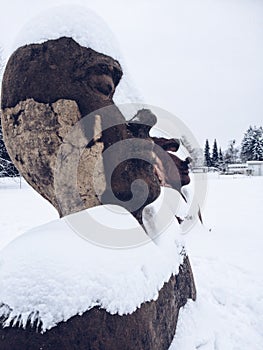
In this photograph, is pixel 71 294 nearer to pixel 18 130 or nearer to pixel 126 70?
pixel 18 130

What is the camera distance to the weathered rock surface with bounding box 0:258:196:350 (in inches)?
42.5

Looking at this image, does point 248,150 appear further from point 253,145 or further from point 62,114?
point 62,114

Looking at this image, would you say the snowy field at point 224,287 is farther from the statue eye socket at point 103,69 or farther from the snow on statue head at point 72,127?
the statue eye socket at point 103,69

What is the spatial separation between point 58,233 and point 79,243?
5.5 inches

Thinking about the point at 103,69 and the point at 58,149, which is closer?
the point at 58,149

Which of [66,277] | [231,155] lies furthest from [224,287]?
[231,155]

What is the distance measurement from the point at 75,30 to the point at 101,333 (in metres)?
1.83

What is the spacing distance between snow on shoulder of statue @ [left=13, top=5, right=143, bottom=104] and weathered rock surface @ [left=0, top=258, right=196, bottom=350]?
55.9 inches

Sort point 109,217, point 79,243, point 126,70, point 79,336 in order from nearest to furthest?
point 79,336 < point 79,243 < point 109,217 < point 126,70

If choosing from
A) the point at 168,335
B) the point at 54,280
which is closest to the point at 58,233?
the point at 54,280

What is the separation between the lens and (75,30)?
184cm

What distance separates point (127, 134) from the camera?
6.30 feet

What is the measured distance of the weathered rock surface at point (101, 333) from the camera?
3.54 feet

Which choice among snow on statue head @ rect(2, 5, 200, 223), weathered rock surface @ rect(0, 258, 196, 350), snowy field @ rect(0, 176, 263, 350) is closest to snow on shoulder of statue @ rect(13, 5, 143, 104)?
snow on statue head @ rect(2, 5, 200, 223)
